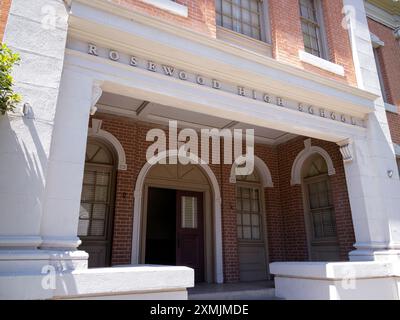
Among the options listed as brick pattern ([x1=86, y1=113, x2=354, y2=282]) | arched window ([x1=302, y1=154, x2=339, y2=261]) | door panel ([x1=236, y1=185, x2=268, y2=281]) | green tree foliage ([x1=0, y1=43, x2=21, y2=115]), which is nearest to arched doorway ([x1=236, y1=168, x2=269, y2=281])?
door panel ([x1=236, y1=185, x2=268, y2=281])

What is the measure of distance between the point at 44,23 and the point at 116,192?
3.84 meters

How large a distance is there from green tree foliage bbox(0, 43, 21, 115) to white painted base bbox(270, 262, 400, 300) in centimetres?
507

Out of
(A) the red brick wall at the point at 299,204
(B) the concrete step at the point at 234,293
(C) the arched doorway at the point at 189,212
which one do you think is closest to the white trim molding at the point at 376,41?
(A) the red brick wall at the point at 299,204

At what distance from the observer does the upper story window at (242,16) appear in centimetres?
671

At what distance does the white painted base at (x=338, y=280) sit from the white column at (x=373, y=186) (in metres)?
0.45

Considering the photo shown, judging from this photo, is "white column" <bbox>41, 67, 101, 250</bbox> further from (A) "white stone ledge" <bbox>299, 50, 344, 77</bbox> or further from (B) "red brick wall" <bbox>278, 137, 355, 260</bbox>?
(B) "red brick wall" <bbox>278, 137, 355, 260</bbox>

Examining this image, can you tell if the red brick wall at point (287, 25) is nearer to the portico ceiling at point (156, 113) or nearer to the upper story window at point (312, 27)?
the upper story window at point (312, 27)

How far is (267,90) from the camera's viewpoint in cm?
605

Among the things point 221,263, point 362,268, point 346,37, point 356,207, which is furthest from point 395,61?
point 221,263

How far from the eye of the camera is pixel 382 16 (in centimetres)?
965

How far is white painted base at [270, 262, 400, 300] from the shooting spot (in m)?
5.37

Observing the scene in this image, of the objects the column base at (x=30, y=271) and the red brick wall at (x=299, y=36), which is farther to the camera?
the red brick wall at (x=299, y=36)

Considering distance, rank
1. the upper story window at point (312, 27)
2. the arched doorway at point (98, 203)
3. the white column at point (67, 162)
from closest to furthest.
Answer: the white column at point (67, 162) → the arched doorway at point (98, 203) → the upper story window at point (312, 27)

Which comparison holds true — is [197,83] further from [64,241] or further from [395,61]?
[395,61]
